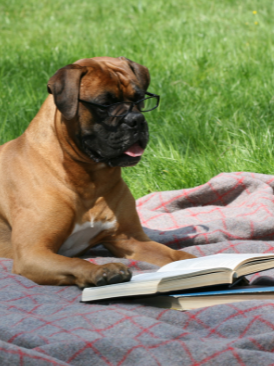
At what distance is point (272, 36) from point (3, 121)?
3367mm

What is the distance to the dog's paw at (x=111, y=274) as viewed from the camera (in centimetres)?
193

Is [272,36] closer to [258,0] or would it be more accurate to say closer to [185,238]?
[258,0]

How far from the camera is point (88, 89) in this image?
2418 millimetres

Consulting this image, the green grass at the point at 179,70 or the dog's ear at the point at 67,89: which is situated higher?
the dog's ear at the point at 67,89

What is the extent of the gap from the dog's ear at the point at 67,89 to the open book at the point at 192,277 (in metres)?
0.85

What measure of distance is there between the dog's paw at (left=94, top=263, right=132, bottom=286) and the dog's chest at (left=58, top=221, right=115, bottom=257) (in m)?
0.59

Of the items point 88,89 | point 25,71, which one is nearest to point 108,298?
point 88,89

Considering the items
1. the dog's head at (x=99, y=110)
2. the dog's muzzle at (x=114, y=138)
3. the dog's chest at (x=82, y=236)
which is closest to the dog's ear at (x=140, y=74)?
the dog's head at (x=99, y=110)

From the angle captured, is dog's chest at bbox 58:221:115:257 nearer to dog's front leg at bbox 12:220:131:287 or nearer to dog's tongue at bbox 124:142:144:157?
dog's front leg at bbox 12:220:131:287

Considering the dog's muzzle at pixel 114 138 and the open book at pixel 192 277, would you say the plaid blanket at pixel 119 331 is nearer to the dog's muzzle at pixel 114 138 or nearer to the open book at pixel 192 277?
the open book at pixel 192 277

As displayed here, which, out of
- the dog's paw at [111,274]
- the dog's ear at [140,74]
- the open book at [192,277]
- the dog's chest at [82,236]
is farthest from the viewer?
the dog's ear at [140,74]

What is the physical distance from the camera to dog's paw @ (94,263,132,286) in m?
1.93

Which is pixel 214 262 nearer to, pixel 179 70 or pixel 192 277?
pixel 192 277

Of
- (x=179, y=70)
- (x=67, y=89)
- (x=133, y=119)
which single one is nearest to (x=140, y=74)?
(x=133, y=119)
